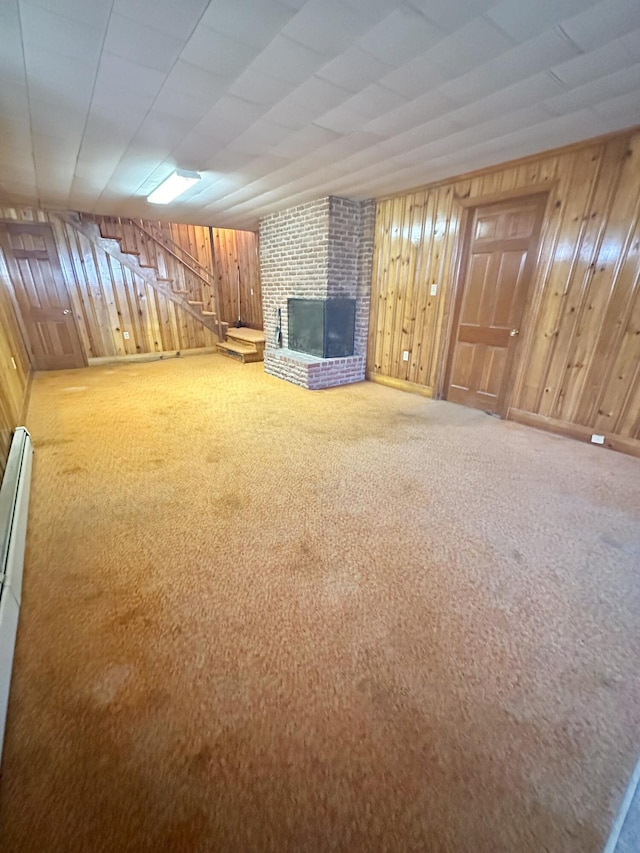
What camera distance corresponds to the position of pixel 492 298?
12.1 feet

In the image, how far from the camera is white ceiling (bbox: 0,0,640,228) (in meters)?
1.48

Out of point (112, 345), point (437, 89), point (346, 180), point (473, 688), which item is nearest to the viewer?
point (473, 688)

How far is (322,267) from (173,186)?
192 centimetres

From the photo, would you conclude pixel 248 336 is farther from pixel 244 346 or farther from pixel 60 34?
pixel 60 34

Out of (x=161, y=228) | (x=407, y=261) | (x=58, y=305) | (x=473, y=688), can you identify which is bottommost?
(x=473, y=688)

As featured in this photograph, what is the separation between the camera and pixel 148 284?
259 inches

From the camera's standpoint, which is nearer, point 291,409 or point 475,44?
point 475,44

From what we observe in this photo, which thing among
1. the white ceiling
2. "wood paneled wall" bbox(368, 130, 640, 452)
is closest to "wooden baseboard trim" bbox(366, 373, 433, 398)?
"wood paneled wall" bbox(368, 130, 640, 452)

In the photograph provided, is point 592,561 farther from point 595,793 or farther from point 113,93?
point 113,93

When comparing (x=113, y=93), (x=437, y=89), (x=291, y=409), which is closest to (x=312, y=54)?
(x=437, y=89)

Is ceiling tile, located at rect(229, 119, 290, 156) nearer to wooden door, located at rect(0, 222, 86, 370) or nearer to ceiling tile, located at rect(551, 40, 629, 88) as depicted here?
ceiling tile, located at rect(551, 40, 629, 88)

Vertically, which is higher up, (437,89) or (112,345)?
(437,89)

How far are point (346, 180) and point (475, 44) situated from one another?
2.24 meters

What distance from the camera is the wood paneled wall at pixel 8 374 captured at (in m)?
2.49
